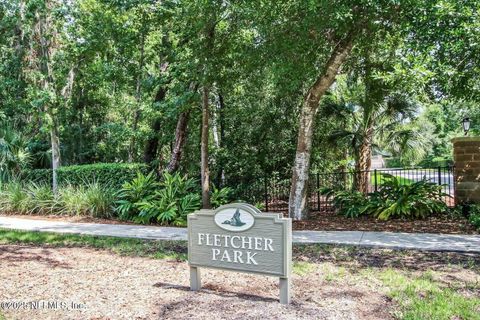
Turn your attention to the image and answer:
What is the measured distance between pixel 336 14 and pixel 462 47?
193cm

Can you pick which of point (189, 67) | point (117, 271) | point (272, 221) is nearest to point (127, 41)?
point (189, 67)

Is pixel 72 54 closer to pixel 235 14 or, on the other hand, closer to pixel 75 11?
pixel 75 11

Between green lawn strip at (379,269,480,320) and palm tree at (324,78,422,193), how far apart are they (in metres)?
7.20

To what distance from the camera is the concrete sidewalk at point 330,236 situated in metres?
6.29

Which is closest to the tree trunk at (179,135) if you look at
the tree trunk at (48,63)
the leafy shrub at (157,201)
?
the leafy shrub at (157,201)

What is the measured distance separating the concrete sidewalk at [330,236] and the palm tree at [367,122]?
15.5 feet

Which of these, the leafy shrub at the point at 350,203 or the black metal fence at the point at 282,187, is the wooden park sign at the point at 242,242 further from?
the black metal fence at the point at 282,187

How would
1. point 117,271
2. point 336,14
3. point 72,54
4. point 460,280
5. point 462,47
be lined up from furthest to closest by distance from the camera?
point 72,54, point 336,14, point 462,47, point 117,271, point 460,280

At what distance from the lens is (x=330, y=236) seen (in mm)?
7203

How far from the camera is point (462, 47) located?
6.13 metres

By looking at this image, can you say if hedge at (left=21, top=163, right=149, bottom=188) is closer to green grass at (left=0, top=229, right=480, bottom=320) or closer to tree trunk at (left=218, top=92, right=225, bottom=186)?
tree trunk at (left=218, top=92, right=225, bottom=186)

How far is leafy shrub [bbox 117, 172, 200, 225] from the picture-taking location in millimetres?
9250

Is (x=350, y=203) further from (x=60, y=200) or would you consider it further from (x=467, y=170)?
(x=60, y=200)

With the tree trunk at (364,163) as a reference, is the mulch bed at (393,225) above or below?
below
